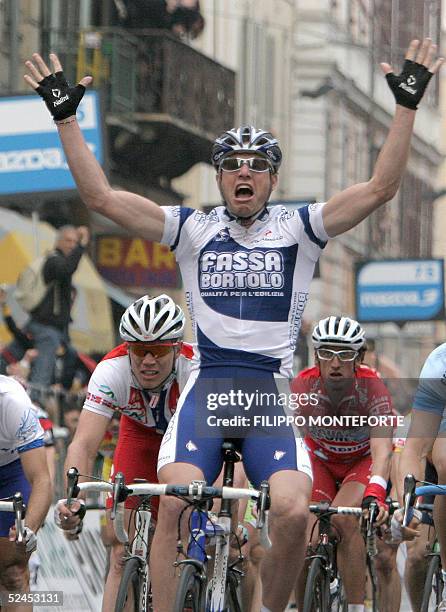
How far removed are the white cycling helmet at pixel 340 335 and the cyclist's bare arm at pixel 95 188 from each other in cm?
234

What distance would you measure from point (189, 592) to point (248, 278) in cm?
139

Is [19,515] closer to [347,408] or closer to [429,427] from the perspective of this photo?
[429,427]

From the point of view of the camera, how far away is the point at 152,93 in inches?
996

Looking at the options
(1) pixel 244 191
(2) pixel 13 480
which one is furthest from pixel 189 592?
(1) pixel 244 191

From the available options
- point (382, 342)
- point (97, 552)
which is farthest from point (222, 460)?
point (382, 342)

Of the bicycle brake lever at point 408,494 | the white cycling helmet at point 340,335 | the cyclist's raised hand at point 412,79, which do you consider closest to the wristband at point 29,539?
the bicycle brake lever at point 408,494

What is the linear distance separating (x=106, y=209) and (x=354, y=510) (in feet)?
8.84

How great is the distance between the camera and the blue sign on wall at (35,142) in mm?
19375

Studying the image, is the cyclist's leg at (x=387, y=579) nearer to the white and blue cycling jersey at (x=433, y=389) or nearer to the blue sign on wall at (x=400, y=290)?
the white and blue cycling jersey at (x=433, y=389)

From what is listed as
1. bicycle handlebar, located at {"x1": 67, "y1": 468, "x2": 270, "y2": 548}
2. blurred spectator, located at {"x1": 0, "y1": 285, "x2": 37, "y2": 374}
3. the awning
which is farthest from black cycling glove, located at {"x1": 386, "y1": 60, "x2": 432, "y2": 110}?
the awning

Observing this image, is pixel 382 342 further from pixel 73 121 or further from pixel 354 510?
pixel 73 121

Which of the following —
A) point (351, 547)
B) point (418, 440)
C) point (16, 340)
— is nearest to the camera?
point (418, 440)

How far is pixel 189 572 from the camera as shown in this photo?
6957mm

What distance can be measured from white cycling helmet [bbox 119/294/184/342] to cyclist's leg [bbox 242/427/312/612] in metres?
1.01
